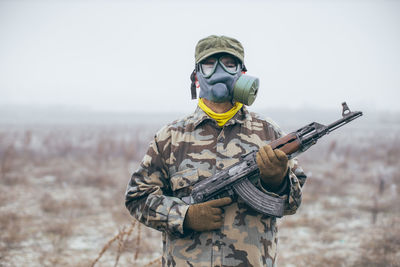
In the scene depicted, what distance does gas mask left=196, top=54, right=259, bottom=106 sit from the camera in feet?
7.70

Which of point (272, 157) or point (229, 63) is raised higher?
point (229, 63)

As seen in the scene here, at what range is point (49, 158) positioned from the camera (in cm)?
1442

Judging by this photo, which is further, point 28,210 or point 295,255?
point 28,210

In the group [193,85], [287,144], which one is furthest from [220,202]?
[193,85]

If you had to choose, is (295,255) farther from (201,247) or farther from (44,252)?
(44,252)

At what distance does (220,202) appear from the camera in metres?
2.24

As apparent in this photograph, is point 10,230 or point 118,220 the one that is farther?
point 118,220

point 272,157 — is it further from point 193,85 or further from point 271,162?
point 193,85

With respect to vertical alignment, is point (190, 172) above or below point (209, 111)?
below

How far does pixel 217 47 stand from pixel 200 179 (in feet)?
3.46

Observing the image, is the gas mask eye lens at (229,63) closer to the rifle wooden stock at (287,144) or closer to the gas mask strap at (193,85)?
the gas mask strap at (193,85)

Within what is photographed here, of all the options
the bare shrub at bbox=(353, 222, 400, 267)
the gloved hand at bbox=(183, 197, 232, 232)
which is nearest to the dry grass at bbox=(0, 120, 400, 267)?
the bare shrub at bbox=(353, 222, 400, 267)

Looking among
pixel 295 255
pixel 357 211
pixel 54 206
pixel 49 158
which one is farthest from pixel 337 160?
pixel 49 158

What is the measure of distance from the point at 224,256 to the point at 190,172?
66cm
